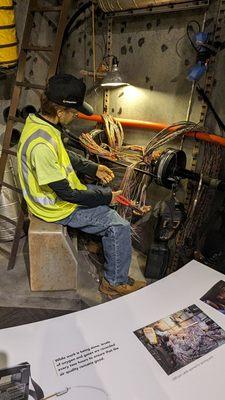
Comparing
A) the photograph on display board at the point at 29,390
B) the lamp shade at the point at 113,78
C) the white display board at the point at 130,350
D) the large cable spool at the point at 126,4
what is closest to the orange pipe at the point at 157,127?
the lamp shade at the point at 113,78

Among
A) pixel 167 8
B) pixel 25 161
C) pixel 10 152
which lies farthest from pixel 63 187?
pixel 167 8

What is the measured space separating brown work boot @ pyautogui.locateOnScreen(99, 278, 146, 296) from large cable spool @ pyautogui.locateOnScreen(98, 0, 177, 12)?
5.60ft

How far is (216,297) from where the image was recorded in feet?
4.00

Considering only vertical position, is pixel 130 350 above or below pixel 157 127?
below

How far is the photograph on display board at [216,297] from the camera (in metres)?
1.18

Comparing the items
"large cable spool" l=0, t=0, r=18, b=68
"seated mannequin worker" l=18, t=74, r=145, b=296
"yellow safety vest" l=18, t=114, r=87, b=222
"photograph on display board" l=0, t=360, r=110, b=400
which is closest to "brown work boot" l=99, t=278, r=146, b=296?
"seated mannequin worker" l=18, t=74, r=145, b=296

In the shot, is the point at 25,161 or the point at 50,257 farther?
the point at 50,257

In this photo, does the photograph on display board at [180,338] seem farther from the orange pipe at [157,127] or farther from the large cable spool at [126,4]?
the large cable spool at [126,4]

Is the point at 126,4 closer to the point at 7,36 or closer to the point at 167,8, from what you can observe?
the point at 167,8

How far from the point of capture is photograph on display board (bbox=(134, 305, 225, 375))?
0.97 m

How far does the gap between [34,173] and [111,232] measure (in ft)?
1.76

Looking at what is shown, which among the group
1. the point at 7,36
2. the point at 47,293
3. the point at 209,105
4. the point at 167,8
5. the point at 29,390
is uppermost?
the point at 167,8

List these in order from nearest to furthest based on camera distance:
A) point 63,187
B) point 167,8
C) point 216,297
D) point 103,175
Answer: point 216,297, point 63,187, point 167,8, point 103,175

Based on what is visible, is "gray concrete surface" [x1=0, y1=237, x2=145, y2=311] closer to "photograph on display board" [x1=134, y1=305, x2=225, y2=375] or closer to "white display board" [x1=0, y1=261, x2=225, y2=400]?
"white display board" [x1=0, y1=261, x2=225, y2=400]
